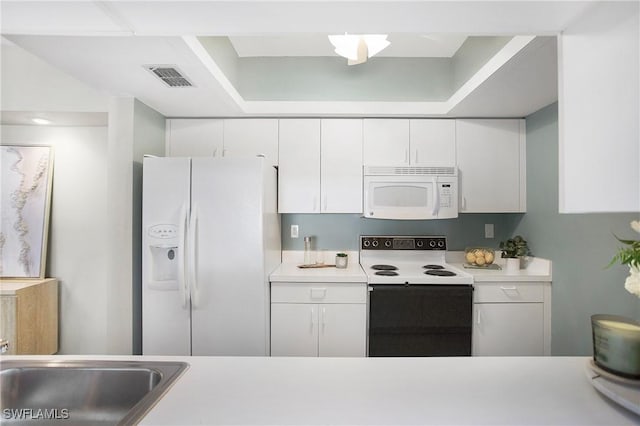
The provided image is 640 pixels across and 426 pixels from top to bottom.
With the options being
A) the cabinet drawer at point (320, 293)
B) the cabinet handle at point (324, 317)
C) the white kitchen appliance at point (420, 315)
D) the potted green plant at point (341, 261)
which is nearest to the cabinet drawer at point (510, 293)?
the white kitchen appliance at point (420, 315)

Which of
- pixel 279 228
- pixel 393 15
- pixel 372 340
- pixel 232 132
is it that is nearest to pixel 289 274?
pixel 279 228

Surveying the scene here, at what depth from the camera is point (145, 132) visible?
7.66 ft

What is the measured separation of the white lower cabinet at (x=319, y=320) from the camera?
226 centimetres

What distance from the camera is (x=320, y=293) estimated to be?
7.53 feet

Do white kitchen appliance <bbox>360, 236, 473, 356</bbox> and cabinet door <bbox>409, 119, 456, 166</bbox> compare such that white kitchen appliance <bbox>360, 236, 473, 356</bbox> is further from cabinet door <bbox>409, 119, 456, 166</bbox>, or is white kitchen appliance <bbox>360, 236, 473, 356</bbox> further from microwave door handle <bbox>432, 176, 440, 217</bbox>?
cabinet door <bbox>409, 119, 456, 166</bbox>

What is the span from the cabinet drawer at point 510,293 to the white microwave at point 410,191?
2.04 feet

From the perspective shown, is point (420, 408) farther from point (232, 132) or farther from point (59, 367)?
point (232, 132)

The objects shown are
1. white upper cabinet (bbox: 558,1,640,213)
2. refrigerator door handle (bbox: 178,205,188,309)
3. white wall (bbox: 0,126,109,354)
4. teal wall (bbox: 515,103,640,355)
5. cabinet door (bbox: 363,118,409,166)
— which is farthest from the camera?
white wall (bbox: 0,126,109,354)

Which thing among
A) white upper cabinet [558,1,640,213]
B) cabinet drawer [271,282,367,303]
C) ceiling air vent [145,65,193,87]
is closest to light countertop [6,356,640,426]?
white upper cabinet [558,1,640,213]

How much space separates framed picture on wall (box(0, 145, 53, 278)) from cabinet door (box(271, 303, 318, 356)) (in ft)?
6.95

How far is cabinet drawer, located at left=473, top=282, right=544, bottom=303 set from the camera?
7.50ft

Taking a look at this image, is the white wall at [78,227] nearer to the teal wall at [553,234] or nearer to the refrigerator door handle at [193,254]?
the refrigerator door handle at [193,254]

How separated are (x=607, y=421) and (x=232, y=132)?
2638 mm

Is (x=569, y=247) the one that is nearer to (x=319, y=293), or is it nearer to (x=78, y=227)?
(x=319, y=293)
